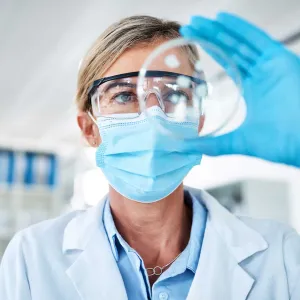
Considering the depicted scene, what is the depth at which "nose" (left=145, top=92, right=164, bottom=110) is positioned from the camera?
1.20 meters

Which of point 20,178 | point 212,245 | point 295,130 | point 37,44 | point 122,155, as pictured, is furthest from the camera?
point 20,178

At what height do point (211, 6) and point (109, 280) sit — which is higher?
point (211, 6)

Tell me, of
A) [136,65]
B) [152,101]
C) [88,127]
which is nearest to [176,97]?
[152,101]

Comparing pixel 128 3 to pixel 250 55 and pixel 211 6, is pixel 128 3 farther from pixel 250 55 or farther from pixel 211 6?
pixel 250 55

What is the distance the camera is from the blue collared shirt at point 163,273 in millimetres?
A: 1336

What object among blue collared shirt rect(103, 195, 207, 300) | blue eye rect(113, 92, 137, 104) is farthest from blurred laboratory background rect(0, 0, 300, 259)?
blue eye rect(113, 92, 137, 104)

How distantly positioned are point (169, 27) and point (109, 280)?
857 millimetres

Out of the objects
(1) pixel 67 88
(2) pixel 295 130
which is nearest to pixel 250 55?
(2) pixel 295 130

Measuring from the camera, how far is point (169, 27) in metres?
1.50

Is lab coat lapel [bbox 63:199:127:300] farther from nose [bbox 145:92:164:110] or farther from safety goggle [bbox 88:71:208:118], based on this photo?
nose [bbox 145:92:164:110]

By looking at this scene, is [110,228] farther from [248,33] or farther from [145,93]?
[248,33]

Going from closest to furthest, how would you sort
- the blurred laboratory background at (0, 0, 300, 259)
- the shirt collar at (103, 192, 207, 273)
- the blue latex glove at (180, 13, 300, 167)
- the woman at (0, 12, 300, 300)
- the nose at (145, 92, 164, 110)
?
1. the blue latex glove at (180, 13, 300, 167)
2. the nose at (145, 92, 164, 110)
3. the woman at (0, 12, 300, 300)
4. the shirt collar at (103, 192, 207, 273)
5. the blurred laboratory background at (0, 0, 300, 259)

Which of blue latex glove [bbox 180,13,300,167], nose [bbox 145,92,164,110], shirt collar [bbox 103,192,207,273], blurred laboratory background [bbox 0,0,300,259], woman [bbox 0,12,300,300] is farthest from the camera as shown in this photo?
blurred laboratory background [bbox 0,0,300,259]

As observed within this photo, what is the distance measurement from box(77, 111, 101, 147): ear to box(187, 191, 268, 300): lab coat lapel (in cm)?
47
